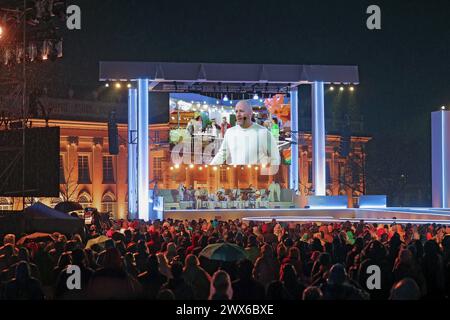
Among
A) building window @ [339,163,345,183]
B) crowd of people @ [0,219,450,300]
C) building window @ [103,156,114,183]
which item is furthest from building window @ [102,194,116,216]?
crowd of people @ [0,219,450,300]

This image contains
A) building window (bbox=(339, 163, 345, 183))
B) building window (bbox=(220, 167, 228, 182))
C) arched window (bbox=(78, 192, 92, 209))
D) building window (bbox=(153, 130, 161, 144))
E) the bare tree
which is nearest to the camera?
the bare tree

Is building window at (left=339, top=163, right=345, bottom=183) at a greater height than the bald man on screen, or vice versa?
the bald man on screen

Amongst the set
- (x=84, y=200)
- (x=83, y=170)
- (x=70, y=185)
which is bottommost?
(x=84, y=200)

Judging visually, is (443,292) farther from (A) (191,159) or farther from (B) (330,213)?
(A) (191,159)

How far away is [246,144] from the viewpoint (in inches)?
1703

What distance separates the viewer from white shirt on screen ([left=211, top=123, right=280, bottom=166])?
43.2 meters

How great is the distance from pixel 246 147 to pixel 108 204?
22653 mm

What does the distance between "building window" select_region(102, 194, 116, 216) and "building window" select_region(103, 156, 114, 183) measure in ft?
4.06

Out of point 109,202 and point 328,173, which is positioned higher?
point 328,173

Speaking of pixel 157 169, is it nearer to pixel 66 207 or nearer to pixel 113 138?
pixel 113 138

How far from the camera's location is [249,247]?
560 inches

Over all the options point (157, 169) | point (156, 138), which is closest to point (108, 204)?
point (157, 169)

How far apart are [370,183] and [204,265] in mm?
63535

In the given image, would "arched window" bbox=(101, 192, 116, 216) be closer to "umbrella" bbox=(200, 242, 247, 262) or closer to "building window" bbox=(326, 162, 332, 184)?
"building window" bbox=(326, 162, 332, 184)
